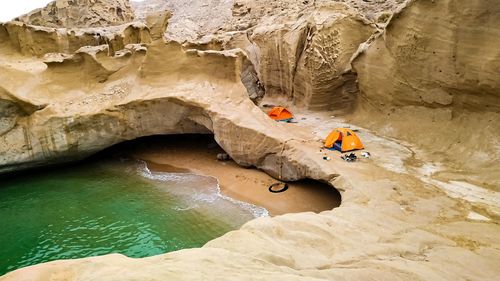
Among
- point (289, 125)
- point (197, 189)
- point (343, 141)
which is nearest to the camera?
point (343, 141)

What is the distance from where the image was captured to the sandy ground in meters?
9.30

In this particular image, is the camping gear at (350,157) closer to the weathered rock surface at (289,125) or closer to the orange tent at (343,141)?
the weathered rock surface at (289,125)

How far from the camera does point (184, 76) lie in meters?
12.2

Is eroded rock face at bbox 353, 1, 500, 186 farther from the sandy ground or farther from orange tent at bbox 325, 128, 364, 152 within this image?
the sandy ground

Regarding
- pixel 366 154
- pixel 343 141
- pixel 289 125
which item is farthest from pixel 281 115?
pixel 366 154

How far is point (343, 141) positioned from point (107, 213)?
6.31 metres

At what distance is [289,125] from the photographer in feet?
40.3

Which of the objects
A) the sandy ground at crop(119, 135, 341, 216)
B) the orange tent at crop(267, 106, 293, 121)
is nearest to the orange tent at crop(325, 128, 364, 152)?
the sandy ground at crop(119, 135, 341, 216)

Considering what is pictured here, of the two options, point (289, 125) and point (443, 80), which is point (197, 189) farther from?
point (443, 80)

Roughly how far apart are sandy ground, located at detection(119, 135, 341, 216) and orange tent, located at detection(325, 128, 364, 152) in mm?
1076

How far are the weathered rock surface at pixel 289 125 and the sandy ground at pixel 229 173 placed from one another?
0.56 metres

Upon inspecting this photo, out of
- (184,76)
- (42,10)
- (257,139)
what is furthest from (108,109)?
(42,10)

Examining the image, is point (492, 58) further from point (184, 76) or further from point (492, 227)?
point (184, 76)

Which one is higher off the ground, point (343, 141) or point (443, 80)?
point (443, 80)
